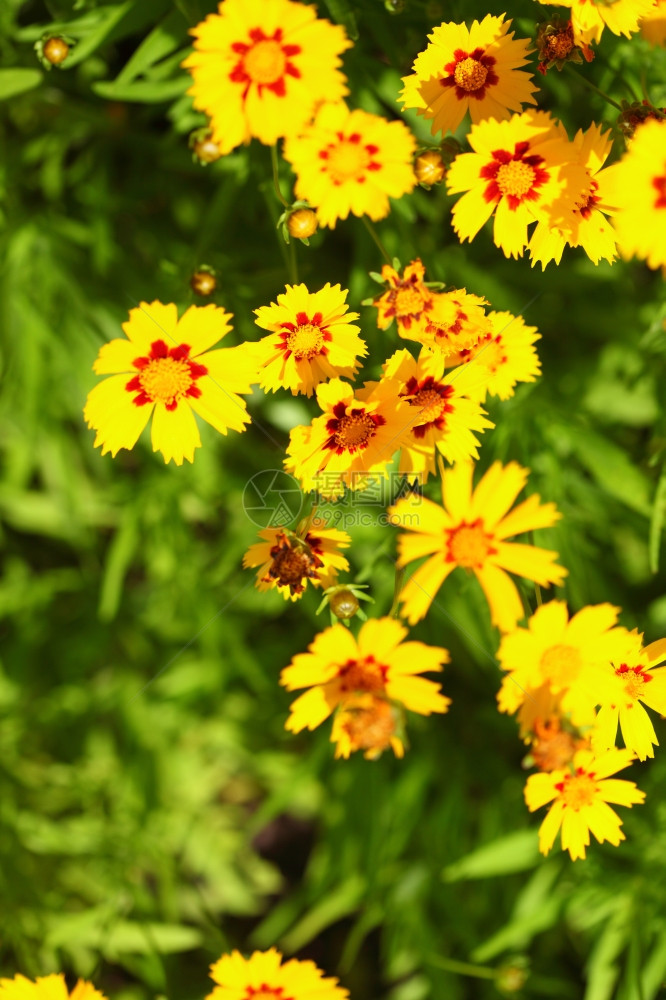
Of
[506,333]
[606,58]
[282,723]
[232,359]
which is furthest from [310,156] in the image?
[282,723]

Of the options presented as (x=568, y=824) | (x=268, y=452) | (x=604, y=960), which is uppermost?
(x=568, y=824)

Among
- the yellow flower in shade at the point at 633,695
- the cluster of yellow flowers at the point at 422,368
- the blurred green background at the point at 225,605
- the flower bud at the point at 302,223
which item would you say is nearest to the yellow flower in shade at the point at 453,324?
the cluster of yellow flowers at the point at 422,368

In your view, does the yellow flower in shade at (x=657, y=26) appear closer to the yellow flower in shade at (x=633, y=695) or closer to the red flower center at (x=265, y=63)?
the red flower center at (x=265, y=63)

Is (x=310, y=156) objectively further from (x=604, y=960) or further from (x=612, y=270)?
(x=604, y=960)

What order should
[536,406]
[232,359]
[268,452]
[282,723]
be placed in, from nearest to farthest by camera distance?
[232,359] → [536,406] → [268,452] → [282,723]

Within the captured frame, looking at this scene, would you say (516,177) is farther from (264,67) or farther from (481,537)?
(481,537)

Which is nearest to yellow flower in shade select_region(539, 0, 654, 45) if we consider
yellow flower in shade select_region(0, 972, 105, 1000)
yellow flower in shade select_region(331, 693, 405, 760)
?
yellow flower in shade select_region(331, 693, 405, 760)

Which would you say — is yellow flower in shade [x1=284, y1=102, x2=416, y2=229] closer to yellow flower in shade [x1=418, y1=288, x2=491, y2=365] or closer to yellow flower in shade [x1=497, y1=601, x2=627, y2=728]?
yellow flower in shade [x1=418, y1=288, x2=491, y2=365]
